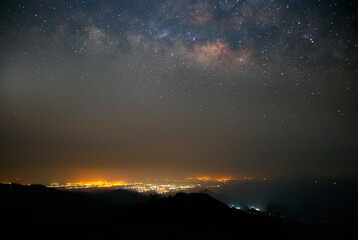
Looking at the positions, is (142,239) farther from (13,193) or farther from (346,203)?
(346,203)

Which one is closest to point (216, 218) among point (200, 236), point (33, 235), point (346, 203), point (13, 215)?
point (200, 236)

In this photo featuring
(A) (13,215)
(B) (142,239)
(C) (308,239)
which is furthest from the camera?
(A) (13,215)

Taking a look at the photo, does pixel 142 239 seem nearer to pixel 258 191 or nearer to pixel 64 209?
pixel 64 209

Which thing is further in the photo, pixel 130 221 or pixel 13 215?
pixel 13 215

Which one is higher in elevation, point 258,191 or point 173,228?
point 173,228

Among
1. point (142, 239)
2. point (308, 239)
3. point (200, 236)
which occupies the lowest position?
point (308, 239)

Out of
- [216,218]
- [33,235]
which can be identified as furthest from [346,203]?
[33,235]

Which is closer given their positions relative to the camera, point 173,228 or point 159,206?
point 173,228

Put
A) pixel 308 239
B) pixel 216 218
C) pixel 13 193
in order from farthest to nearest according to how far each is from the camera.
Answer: pixel 13 193
pixel 308 239
pixel 216 218

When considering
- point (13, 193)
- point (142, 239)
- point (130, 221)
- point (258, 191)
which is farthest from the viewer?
point (258, 191)
